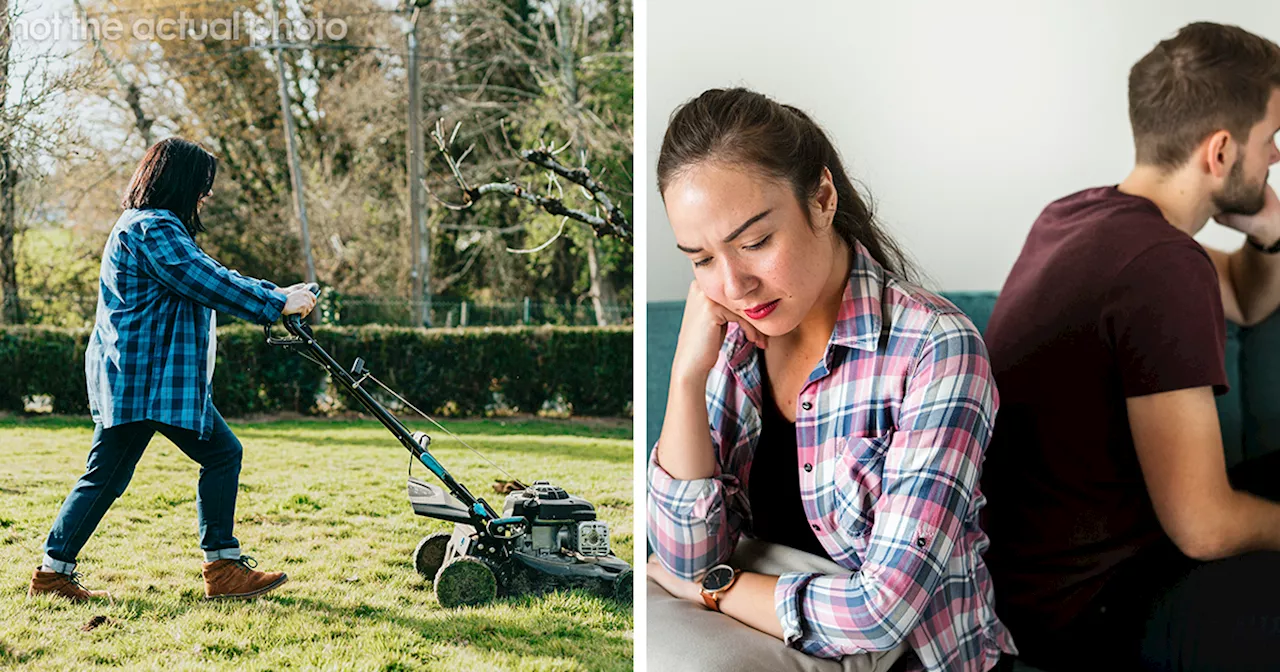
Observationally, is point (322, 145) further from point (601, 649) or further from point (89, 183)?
point (601, 649)

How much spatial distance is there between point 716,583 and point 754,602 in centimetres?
9

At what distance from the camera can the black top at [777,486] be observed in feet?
7.05

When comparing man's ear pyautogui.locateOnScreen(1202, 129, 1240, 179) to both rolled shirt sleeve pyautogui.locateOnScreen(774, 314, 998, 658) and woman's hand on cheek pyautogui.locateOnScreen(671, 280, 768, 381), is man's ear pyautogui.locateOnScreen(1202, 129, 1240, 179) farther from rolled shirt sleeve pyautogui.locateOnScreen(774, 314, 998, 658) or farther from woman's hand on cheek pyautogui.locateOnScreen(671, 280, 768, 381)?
woman's hand on cheek pyautogui.locateOnScreen(671, 280, 768, 381)

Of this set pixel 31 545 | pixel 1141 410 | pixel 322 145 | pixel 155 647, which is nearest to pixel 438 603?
pixel 155 647

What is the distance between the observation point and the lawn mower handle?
2.27 meters

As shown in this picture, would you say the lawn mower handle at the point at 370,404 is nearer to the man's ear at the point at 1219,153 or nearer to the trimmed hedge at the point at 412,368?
the trimmed hedge at the point at 412,368

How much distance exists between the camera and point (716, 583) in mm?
2012

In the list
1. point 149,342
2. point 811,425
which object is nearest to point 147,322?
point 149,342

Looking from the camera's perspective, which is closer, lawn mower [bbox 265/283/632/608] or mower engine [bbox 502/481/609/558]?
lawn mower [bbox 265/283/632/608]

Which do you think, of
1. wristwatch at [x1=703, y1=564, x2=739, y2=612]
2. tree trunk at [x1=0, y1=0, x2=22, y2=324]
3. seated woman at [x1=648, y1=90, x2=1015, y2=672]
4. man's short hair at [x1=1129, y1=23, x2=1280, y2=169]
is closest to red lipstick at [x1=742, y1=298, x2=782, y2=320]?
seated woman at [x1=648, y1=90, x2=1015, y2=672]

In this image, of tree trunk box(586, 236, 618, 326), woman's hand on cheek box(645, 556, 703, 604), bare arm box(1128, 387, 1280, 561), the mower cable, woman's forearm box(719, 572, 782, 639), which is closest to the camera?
woman's forearm box(719, 572, 782, 639)

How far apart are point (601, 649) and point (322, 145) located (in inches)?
52.6

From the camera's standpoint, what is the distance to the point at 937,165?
2.89 metres

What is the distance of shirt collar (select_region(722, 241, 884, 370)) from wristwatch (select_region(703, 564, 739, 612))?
1.54 ft
